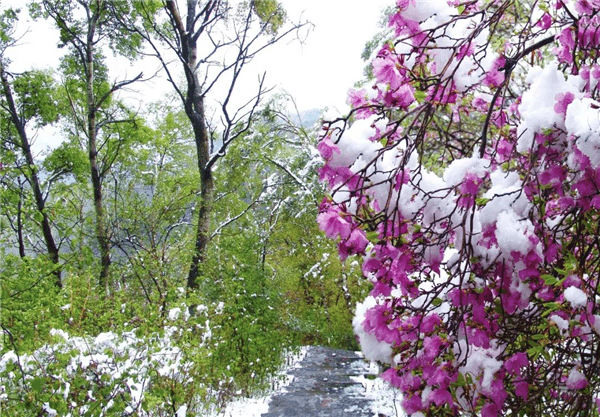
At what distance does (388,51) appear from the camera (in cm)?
141

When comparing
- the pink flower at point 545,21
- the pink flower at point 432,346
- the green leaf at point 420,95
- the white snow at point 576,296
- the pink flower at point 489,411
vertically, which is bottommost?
the pink flower at point 489,411

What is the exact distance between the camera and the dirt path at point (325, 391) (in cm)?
482

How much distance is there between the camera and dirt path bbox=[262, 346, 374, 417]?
4824 millimetres

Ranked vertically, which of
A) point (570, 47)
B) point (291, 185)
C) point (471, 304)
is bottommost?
point (471, 304)

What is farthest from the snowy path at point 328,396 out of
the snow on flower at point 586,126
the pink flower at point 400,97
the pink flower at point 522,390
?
the snow on flower at point 586,126

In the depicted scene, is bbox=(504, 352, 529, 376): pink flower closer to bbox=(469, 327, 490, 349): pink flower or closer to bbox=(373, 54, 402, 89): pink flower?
bbox=(469, 327, 490, 349): pink flower

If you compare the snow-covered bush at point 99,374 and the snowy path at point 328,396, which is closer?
the snow-covered bush at point 99,374

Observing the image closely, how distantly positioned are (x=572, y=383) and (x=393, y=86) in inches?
38.5

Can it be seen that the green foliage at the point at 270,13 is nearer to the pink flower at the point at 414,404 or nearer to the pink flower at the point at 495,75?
the pink flower at the point at 495,75

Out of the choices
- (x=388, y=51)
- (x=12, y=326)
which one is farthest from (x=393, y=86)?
(x=12, y=326)

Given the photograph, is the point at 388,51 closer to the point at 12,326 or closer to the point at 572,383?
the point at 572,383

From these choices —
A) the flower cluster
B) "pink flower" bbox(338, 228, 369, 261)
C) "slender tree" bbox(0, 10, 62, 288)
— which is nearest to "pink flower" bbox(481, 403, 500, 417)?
the flower cluster

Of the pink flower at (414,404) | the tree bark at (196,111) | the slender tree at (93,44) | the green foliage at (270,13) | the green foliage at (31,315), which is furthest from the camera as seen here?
the slender tree at (93,44)

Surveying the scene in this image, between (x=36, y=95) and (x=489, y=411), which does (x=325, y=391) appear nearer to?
(x=489, y=411)
